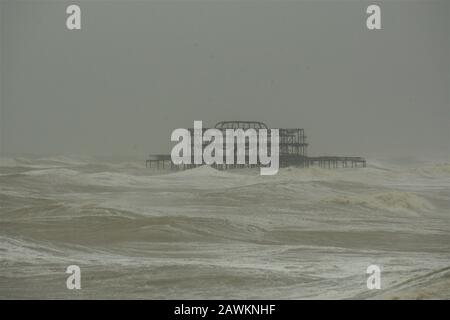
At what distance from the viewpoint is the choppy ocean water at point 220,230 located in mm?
5703

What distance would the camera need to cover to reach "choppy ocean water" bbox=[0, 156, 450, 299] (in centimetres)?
570

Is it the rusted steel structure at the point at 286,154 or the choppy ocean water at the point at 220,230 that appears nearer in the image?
the choppy ocean water at the point at 220,230

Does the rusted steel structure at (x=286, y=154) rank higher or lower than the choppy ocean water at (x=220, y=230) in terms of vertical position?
higher

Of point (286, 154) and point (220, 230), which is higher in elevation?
point (286, 154)

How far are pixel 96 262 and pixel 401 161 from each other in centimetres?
303

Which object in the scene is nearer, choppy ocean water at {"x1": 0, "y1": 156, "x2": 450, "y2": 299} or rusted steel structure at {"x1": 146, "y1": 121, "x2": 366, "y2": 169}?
choppy ocean water at {"x1": 0, "y1": 156, "x2": 450, "y2": 299}

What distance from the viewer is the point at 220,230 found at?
6.27 m

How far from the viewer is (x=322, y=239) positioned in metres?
6.22

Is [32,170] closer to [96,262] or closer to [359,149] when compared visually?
[96,262]

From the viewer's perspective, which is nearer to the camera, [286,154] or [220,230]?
[220,230]

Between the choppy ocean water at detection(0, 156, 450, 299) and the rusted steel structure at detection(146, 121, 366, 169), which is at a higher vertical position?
the rusted steel structure at detection(146, 121, 366, 169)
